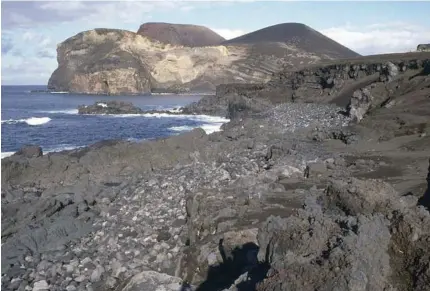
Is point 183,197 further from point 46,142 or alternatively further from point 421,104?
point 46,142

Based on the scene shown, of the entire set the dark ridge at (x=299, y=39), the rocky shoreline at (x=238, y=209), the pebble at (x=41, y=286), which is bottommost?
the pebble at (x=41, y=286)

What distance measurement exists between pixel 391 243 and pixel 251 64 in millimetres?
116730

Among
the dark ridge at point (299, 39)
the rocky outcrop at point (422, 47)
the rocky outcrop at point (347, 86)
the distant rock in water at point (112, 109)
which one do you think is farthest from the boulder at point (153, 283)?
the dark ridge at point (299, 39)

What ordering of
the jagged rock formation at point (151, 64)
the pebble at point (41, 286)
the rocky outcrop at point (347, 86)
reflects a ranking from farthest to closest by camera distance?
the jagged rock formation at point (151, 64) < the rocky outcrop at point (347, 86) < the pebble at point (41, 286)

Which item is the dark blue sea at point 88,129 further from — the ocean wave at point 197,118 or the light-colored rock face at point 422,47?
the light-colored rock face at point 422,47

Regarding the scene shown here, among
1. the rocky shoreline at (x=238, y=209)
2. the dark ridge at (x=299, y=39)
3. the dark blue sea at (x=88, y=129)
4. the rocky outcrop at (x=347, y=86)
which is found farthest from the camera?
the dark ridge at (x=299, y=39)

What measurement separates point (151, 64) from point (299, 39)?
172 ft

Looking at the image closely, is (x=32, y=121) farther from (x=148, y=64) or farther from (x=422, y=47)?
(x=148, y=64)

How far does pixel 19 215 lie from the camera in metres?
13.9

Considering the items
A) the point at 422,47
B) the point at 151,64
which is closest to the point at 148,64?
the point at 151,64

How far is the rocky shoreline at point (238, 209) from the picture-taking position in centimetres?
496

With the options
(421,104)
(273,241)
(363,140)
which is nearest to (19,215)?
(273,241)

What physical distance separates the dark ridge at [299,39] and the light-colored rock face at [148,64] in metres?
17.0

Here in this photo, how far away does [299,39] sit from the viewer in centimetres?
14962
